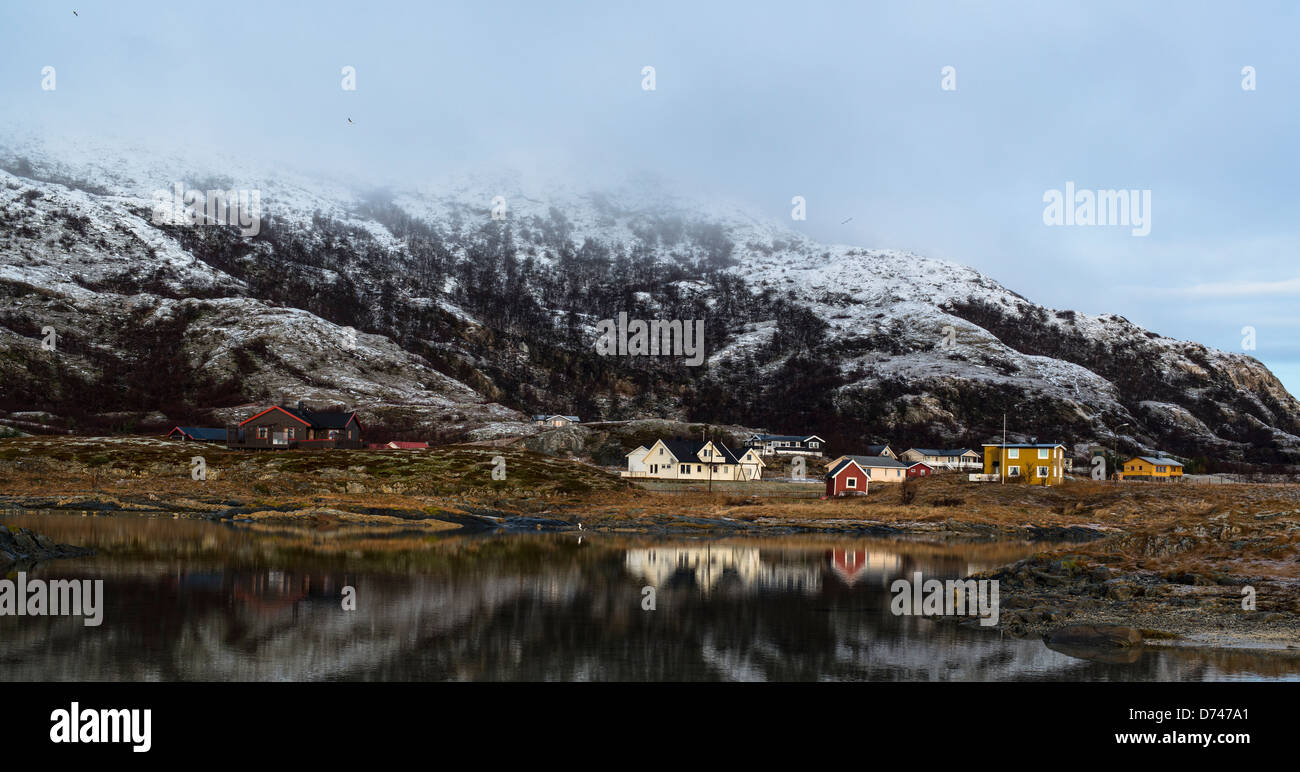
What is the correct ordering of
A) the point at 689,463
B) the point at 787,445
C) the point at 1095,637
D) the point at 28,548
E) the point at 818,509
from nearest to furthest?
the point at 1095,637 < the point at 28,548 < the point at 818,509 < the point at 689,463 < the point at 787,445

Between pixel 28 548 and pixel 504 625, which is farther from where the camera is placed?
pixel 28 548

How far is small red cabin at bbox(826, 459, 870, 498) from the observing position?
10706 cm

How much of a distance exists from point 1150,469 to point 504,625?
515ft

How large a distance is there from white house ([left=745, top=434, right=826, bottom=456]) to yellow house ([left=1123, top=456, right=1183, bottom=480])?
53511 millimetres

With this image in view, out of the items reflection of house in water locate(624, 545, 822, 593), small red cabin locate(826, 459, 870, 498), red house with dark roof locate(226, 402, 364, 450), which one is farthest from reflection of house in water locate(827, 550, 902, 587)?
red house with dark roof locate(226, 402, 364, 450)

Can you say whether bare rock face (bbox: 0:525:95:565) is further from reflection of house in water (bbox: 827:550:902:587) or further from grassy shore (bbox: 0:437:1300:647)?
reflection of house in water (bbox: 827:550:902:587)

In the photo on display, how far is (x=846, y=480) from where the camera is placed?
108m

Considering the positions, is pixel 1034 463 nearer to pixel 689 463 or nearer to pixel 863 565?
pixel 689 463

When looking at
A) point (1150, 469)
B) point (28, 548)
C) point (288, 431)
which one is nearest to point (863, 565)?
point (28, 548)

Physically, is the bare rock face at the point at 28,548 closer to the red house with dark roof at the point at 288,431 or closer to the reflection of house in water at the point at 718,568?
the reflection of house in water at the point at 718,568

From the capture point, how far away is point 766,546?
6159 centimetres
